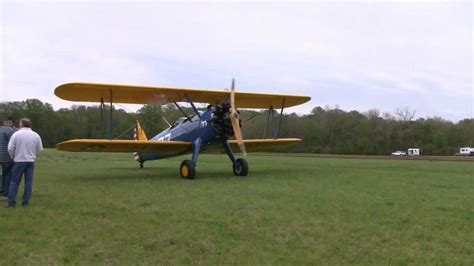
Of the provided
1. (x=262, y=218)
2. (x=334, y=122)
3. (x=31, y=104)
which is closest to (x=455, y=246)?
(x=262, y=218)

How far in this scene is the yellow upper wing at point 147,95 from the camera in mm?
15055

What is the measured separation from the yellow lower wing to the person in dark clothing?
4.76m

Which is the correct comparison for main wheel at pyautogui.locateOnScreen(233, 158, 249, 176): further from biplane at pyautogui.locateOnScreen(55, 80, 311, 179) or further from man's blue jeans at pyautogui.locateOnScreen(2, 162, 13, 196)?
man's blue jeans at pyautogui.locateOnScreen(2, 162, 13, 196)

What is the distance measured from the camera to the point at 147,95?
54.7 ft

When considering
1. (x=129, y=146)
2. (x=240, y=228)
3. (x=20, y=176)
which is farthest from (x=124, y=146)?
(x=240, y=228)

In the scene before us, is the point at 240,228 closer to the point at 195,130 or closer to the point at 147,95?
the point at 195,130

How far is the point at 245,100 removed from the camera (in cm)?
1881

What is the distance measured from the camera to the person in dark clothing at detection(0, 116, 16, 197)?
9.20 m

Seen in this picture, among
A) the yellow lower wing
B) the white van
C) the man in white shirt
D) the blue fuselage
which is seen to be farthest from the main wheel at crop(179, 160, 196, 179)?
the white van

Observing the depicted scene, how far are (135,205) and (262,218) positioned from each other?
107 inches

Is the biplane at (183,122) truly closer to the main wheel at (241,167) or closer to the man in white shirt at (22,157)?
the main wheel at (241,167)

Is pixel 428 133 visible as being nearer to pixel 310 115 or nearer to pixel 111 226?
pixel 310 115

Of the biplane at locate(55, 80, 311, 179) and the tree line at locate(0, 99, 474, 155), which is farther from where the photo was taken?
the tree line at locate(0, 99, 474, 155)

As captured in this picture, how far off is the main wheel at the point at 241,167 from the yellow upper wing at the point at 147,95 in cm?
260
